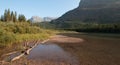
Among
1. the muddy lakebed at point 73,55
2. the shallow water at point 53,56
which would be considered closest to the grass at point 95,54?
→ the muddy lakebed at point 73,55

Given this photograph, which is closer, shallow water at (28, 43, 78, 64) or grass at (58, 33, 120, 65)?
grass at (58, 33, 120, 65)

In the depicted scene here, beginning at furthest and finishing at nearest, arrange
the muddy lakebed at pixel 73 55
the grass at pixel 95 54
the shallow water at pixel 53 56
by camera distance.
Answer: the shallow water at pixel 53 56, the grass at pixel 95 54, the muddy lakebed at pixel 73 55

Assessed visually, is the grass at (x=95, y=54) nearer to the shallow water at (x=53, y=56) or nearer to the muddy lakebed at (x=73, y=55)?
the muddy lakebed at (x=73, y=55)

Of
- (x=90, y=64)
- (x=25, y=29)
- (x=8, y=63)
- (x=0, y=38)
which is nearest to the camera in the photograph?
(x=8, y=63)

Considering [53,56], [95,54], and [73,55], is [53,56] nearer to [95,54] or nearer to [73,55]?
[73,55]

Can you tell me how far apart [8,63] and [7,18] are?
108m

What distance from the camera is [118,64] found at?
84.4ft

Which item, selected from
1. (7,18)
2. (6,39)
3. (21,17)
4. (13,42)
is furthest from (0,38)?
(21,17)

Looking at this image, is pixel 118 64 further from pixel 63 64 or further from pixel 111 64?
pixel 63 64

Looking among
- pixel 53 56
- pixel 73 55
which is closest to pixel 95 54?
pixel 73 55

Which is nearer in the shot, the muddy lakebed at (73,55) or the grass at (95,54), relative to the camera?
the muddy lakebed at (73,55)

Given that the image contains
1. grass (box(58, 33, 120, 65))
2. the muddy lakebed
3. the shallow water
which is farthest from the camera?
the shallow water

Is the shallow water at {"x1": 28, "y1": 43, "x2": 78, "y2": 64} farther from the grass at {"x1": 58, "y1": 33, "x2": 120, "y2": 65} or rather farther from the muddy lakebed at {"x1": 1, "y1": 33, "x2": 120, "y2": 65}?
the grass at {"x1": 58, "y1": 33, "x2": 120, "y2": 65}

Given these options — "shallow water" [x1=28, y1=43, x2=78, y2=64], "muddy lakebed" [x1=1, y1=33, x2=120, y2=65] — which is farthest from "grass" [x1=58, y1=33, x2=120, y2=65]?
"shallow water" [x1=28, y1=43, x2=78, y2=64]
